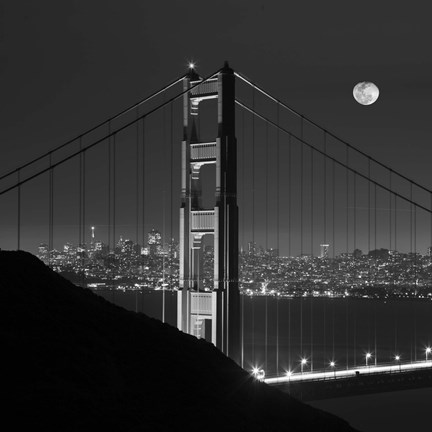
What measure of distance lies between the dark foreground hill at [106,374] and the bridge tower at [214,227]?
380 inches

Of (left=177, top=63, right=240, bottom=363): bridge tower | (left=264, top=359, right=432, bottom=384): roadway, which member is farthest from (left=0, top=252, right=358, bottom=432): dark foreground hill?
(left=264, top=359, right=432, bottom=384): roadway

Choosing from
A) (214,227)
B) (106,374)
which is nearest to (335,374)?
(214,227)

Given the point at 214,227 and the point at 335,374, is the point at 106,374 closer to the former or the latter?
the point at 214,227

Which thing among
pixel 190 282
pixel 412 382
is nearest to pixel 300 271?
pixel 412 382

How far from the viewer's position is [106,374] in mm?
15742

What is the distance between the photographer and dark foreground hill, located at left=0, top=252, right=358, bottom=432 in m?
14.2

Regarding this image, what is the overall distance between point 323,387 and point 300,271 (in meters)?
91.3

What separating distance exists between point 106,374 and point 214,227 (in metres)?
14.1

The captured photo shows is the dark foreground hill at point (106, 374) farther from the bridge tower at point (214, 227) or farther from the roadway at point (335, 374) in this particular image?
the roadway at point (335, 374)

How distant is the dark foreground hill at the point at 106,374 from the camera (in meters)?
14.2

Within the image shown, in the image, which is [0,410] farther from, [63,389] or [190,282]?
[190,282]

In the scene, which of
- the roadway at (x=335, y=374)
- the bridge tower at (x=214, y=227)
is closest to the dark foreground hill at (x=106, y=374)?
the bridge tower at (x=214, y=227)

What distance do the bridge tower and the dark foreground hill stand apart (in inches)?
380

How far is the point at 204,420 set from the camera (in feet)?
50.5
